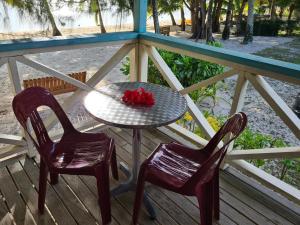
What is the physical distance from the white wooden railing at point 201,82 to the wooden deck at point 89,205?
21cm

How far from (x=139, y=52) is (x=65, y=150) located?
1398mm

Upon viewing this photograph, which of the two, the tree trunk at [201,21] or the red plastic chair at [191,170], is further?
the tree trunk at [201,21]

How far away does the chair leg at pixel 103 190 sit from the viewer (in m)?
1.56

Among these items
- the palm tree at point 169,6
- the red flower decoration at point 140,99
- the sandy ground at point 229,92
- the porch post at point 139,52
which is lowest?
the sandy ground at point 229,92

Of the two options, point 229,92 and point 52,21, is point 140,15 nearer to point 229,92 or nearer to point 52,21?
point 52,21

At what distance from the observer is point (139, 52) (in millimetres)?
2734

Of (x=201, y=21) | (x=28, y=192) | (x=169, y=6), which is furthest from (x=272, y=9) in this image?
(x=201, y=21)

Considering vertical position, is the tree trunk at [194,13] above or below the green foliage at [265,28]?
above

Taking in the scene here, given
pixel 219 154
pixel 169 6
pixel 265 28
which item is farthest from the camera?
pixel 169 6

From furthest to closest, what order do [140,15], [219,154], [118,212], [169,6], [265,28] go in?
[169,6]
[265,28]
[140,15]
[118,212]
[219,154]

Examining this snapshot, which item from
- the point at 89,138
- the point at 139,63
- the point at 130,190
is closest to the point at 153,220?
the point at 130,190

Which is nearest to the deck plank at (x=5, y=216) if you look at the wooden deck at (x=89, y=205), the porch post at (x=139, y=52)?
the wooden deck at (x=89, y=205)

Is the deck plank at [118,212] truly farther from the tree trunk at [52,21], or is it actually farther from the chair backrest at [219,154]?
the tree trunk at [52,21]

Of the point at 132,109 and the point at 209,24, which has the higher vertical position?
the point at 209,24
